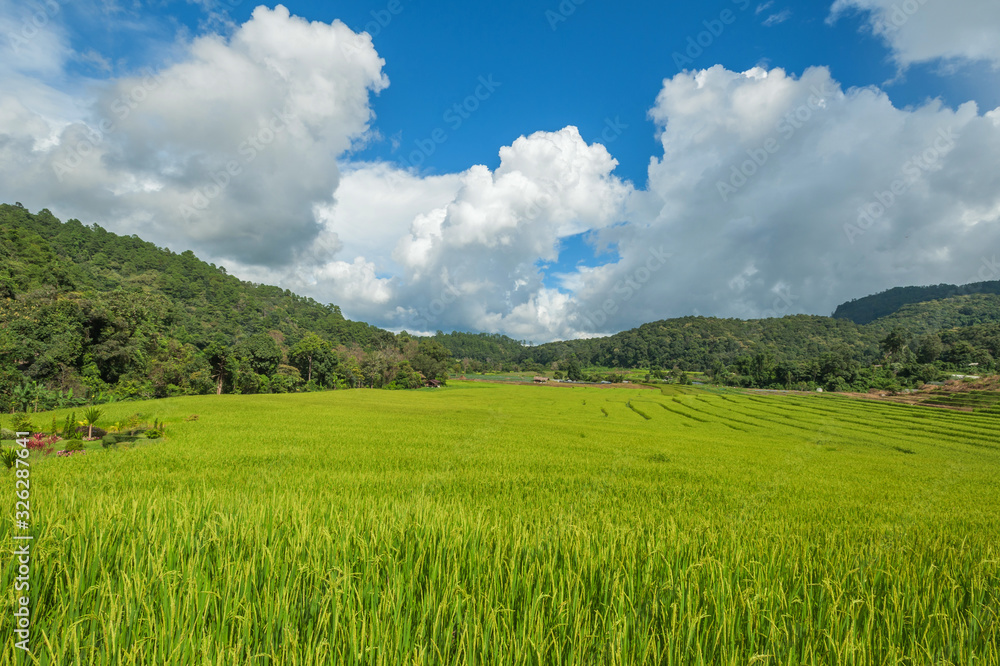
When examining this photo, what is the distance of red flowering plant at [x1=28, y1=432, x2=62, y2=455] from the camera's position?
977 centimetres

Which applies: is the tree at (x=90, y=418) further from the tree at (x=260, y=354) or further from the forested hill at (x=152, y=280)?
the tree at (x=260, y=354)

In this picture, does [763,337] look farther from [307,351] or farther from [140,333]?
[140,333]

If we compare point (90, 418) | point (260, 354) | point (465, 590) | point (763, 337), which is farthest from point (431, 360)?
point (763, 337)

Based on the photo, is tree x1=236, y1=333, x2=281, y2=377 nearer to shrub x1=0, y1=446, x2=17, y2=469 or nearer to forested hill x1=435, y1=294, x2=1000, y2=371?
shrub x1=0, y1=446, x2=17, y2=469

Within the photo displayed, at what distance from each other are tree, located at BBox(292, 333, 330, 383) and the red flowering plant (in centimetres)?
6102

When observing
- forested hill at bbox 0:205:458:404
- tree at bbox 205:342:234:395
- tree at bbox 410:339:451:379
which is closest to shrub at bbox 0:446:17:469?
forested hill at bbox 0:205:458:404

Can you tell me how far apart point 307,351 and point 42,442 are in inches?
2483

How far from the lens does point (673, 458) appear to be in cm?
1495

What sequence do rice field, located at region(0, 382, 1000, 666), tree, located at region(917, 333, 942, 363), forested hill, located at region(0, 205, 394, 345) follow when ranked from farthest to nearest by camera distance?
tree, located at region(917, 333, 942, 363), forested hill, located at region(0, 205, 394, 345), rice field, located at region(0, 382, 1000, 666)

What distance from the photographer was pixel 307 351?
226ft

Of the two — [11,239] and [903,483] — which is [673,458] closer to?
[903,483]

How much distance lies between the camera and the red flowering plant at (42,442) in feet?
32.1

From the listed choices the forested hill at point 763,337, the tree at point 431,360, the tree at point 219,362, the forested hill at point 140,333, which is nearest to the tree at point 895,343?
the forested hill at point 763,337

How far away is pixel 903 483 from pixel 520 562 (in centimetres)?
1845
